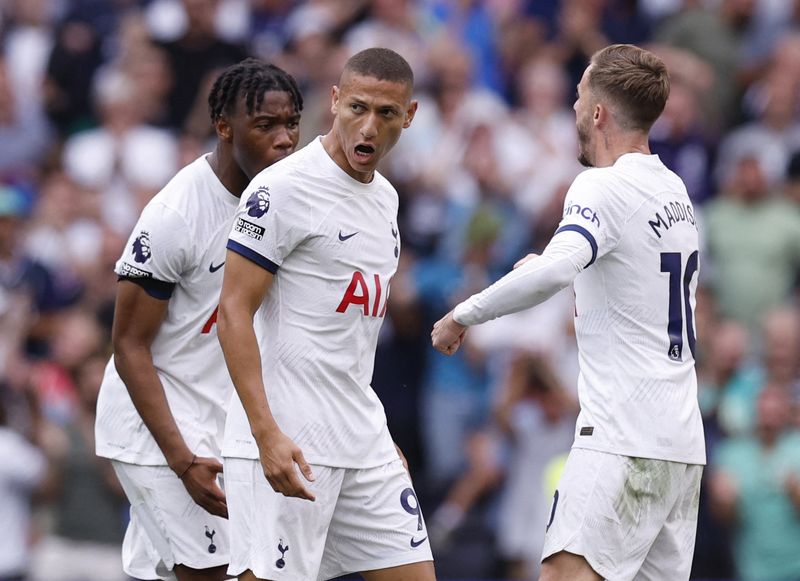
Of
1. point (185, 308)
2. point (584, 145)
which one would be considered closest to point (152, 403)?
point (185, 308)

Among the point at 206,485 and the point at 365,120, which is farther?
the point at 206,485

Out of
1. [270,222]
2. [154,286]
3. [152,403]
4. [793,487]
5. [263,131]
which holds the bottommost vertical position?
[793,487]

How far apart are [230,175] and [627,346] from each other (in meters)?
1.86

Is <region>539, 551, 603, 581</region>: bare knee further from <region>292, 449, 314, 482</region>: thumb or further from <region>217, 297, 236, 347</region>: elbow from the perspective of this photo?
<region>217, 297, 236, 347</region>: elbow

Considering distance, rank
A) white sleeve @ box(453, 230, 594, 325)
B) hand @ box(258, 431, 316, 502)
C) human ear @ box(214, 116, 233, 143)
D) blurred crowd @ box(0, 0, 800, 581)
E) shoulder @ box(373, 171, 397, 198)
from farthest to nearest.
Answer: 1. blurred crowd @ box(0, 0, 800, 581)
2. human ear @ box(214, 116, 233, 143)
3. shoulder @ box(373, 171, 397, 198)
4. white sleeve @ box(453, 230, 594, 325)
5. hand @ box(258, 431, 316, 502)

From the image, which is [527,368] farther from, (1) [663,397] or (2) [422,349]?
(1) [663,397]

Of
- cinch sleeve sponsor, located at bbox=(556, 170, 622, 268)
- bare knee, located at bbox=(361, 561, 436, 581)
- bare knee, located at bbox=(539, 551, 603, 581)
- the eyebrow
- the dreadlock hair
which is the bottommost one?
bare knee, located at bbox=(361, 561, 436, 581)

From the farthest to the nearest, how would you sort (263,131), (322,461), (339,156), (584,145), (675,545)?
1. (263,131)
2. (584,145)
3. (675,545)
4. (339,156)
5. (322,461)

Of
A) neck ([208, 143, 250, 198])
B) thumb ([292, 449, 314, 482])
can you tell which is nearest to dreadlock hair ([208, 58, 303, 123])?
neck ([208, 143, 250, 198])

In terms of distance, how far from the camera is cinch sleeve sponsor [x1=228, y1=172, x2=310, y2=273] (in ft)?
18.3

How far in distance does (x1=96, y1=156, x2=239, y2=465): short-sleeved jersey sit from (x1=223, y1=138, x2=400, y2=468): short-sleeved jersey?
2.01ft

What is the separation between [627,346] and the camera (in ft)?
19.2

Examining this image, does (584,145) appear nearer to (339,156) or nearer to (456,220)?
(339,156)

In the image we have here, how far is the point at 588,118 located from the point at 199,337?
1914 mm
